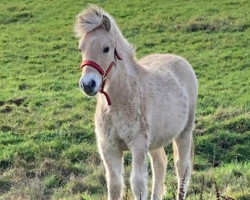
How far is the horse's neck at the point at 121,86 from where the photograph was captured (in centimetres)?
503

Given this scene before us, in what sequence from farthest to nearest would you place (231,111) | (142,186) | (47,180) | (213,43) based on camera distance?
1. (213,43)
2. (231,111)
3. (47,180)
4. (142,186)

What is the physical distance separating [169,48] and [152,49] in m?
0.61

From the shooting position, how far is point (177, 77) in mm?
6148

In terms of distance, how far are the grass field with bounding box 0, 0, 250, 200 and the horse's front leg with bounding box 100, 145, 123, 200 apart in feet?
2.69

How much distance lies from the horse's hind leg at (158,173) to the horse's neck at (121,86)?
50.8 inches

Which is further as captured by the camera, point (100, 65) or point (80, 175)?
point (80, 175)

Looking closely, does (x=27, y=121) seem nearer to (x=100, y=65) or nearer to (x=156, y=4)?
(x=100, y=65)

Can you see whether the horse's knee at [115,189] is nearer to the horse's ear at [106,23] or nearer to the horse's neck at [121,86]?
the horse's neck at [121,86]

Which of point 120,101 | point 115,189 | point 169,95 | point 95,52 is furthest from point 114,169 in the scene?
point 95,52

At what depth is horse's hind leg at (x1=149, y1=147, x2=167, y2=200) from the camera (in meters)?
5.96

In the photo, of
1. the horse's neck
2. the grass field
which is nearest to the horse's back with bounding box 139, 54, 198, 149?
the horse's neck

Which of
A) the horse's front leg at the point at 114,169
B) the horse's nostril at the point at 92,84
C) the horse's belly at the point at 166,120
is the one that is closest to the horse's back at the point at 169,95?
the horse's belly at the point at 166,120

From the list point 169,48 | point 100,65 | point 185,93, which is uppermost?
point 100,65

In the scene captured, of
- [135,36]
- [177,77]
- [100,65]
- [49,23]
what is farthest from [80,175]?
[49,23]
